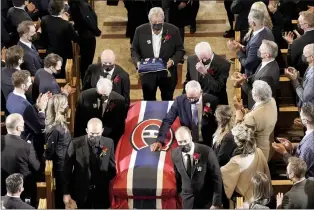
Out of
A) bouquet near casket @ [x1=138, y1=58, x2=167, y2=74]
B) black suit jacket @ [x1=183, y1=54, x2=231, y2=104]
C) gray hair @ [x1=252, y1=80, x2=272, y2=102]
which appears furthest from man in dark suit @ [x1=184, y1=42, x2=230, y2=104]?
gray hair @ [x1=252, y1=80, x2=272, y2=102]

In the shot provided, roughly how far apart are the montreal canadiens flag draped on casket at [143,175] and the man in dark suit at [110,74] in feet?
2.24

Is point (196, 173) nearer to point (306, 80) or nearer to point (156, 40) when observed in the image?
point (306, 80)

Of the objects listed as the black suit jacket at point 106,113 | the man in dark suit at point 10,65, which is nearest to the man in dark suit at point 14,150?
the black suit jacket at point 106,113

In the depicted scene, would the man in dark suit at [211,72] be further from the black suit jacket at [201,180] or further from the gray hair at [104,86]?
the black suit jacket at [201,180]

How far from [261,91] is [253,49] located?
1.46m

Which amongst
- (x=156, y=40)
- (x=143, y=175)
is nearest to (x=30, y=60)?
(x=156, y=40)

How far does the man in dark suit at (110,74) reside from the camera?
10375mm

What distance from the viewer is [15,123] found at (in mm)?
8914

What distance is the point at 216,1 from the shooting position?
49.0 ft

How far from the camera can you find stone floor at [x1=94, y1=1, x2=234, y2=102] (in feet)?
43.3

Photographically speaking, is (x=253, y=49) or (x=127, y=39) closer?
(x=253, y=49)

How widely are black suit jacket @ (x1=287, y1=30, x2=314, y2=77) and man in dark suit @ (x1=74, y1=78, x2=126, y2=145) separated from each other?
6.96 feet

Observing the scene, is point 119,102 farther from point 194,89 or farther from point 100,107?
point 194,89

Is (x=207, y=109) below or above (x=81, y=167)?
above
